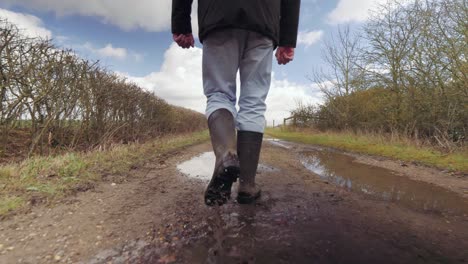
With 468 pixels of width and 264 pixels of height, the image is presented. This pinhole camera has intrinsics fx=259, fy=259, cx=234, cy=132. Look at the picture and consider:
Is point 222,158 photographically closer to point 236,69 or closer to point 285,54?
point 236,69

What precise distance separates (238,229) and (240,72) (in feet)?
3.52

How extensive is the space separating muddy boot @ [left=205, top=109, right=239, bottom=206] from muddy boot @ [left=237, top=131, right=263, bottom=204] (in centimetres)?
13

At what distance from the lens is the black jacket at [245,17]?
1.61 meters

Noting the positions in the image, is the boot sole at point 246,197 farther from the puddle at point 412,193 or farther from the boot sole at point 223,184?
the puddle at point 412,193

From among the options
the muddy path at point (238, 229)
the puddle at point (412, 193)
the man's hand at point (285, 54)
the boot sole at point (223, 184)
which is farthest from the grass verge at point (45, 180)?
the puddle at point (412, 193)

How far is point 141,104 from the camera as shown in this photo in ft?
26.8

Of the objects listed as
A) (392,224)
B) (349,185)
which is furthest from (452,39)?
(392,224)

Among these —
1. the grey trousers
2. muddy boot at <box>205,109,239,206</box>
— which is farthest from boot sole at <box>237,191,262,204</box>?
the grey trousers

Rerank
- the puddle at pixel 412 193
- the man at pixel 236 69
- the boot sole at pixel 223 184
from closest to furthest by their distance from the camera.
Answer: the boot sole at pixel 223 184 → the man at pixel 236 69 → the puddle at pixel 412 193

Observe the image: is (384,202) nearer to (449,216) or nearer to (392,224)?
(449,216)

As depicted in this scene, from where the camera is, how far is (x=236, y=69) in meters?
1.77

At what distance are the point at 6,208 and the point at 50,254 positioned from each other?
2.57 feet

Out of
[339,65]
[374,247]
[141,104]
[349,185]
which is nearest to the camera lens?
[374,247]

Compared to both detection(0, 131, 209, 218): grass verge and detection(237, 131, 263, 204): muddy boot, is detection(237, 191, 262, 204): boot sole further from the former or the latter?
detection(0, 131, 209, 218): grass verge
